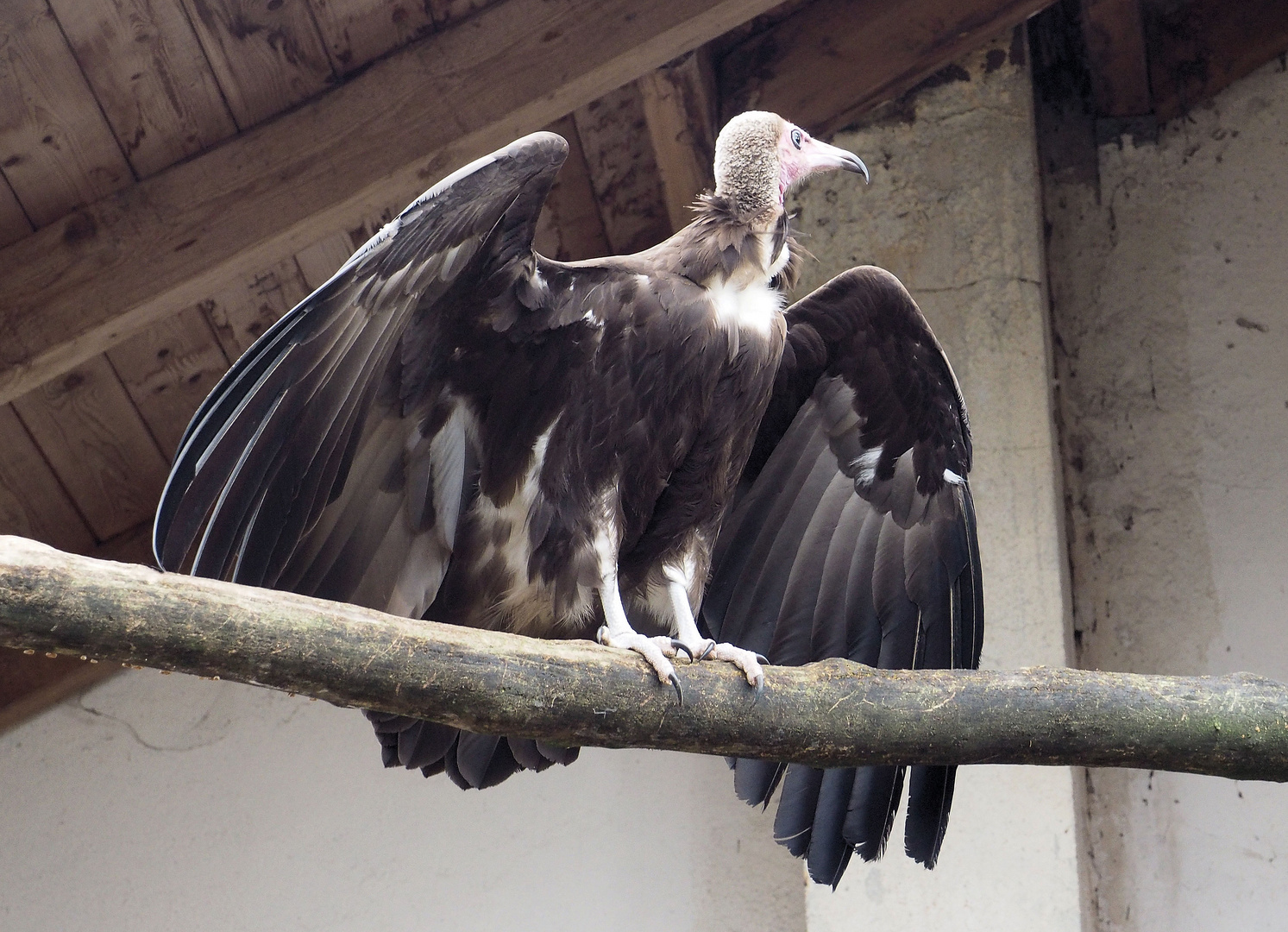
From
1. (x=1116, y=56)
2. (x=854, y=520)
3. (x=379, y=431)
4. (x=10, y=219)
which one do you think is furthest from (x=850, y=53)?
(x=10, y=219)

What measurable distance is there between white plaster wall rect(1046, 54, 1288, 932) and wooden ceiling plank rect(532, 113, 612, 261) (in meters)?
1.42

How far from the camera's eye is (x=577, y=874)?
3.97 meters

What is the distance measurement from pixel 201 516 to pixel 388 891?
2154 millimetres

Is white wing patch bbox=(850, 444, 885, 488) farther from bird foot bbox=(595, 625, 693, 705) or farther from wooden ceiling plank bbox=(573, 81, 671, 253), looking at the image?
wooden ceiling plank bbox=(573, 81, 671, 253)

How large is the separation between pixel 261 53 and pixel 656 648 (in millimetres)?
1874

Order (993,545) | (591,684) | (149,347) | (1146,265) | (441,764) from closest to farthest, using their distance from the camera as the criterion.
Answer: (591,684) → (441,764) → (993,545) → (149,347) → (1146,265)

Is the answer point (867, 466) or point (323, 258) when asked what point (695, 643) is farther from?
point (323, 258)

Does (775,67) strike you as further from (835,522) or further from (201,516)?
(201,516)

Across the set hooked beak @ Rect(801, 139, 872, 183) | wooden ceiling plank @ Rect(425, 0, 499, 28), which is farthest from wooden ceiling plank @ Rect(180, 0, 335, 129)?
hooked beak @ Rect(801, 139, 872, 183)

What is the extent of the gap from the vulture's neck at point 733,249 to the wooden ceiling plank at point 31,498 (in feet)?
6.75

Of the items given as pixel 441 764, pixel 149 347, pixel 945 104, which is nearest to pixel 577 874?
pixel 441 764

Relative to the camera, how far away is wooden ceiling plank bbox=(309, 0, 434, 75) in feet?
10.7

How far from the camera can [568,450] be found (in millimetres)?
2658

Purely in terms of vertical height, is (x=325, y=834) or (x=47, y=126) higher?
(x=47, y=126)
